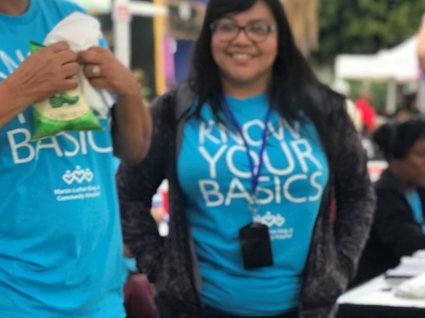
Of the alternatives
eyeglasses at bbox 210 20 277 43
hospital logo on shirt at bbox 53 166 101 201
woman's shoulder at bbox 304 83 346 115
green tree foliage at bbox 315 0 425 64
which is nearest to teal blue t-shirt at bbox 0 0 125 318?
hospital logo on shirt at bbox 53 166 101 201

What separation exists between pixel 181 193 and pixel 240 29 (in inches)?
20.8

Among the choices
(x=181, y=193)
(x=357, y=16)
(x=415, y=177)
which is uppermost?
(x=181, y=193)

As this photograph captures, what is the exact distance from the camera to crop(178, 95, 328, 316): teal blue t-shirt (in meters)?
3.05

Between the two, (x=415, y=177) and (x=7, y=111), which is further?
(x=415, y=177)

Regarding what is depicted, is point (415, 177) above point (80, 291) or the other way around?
the other way around

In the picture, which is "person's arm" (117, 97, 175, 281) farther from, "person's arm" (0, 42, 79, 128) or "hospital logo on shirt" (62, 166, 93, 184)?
"person's arm" (0, 42, 79, 128)

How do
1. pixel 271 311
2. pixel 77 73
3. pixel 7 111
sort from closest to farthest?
pixel 7 111, pixel 77 73, pixel 271 311

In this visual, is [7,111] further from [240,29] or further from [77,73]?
[240,29]

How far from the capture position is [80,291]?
93.1 inches

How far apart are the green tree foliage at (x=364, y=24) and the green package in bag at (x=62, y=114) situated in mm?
42808

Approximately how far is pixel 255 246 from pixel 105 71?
2.58 feet

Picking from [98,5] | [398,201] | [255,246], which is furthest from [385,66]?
[255,246]

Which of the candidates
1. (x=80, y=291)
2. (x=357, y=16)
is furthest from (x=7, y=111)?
(x=357, y=16)

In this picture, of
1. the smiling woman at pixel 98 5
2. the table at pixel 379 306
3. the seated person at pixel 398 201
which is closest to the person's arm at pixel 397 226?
the seated person at pixel 398 201
